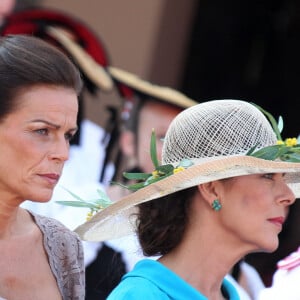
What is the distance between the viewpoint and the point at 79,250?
276 centimetres

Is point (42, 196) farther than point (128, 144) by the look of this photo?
No

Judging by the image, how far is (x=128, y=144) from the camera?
468cm

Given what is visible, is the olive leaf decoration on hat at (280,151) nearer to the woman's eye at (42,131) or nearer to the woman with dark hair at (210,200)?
the woman with dark hair at (210,200)

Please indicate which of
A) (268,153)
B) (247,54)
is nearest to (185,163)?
(268,153)

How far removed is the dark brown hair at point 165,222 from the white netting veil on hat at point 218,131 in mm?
101

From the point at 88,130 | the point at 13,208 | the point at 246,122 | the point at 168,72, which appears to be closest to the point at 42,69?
the point at 13,208

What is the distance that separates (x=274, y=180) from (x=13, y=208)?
68cm

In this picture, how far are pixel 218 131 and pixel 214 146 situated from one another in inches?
1.5

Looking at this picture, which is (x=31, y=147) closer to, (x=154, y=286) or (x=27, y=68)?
(x=27, y=68)

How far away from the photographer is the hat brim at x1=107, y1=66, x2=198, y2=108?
4.57 m

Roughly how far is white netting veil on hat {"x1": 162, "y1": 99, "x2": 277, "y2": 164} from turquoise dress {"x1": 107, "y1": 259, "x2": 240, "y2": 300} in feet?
1.00

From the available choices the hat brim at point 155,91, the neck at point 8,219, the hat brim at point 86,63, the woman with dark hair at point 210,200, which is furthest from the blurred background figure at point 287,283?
the hat brim at point 86,63

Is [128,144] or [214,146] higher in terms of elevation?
[214,146]

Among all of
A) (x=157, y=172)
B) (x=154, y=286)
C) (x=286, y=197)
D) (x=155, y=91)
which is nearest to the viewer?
(x=154, y=286)
